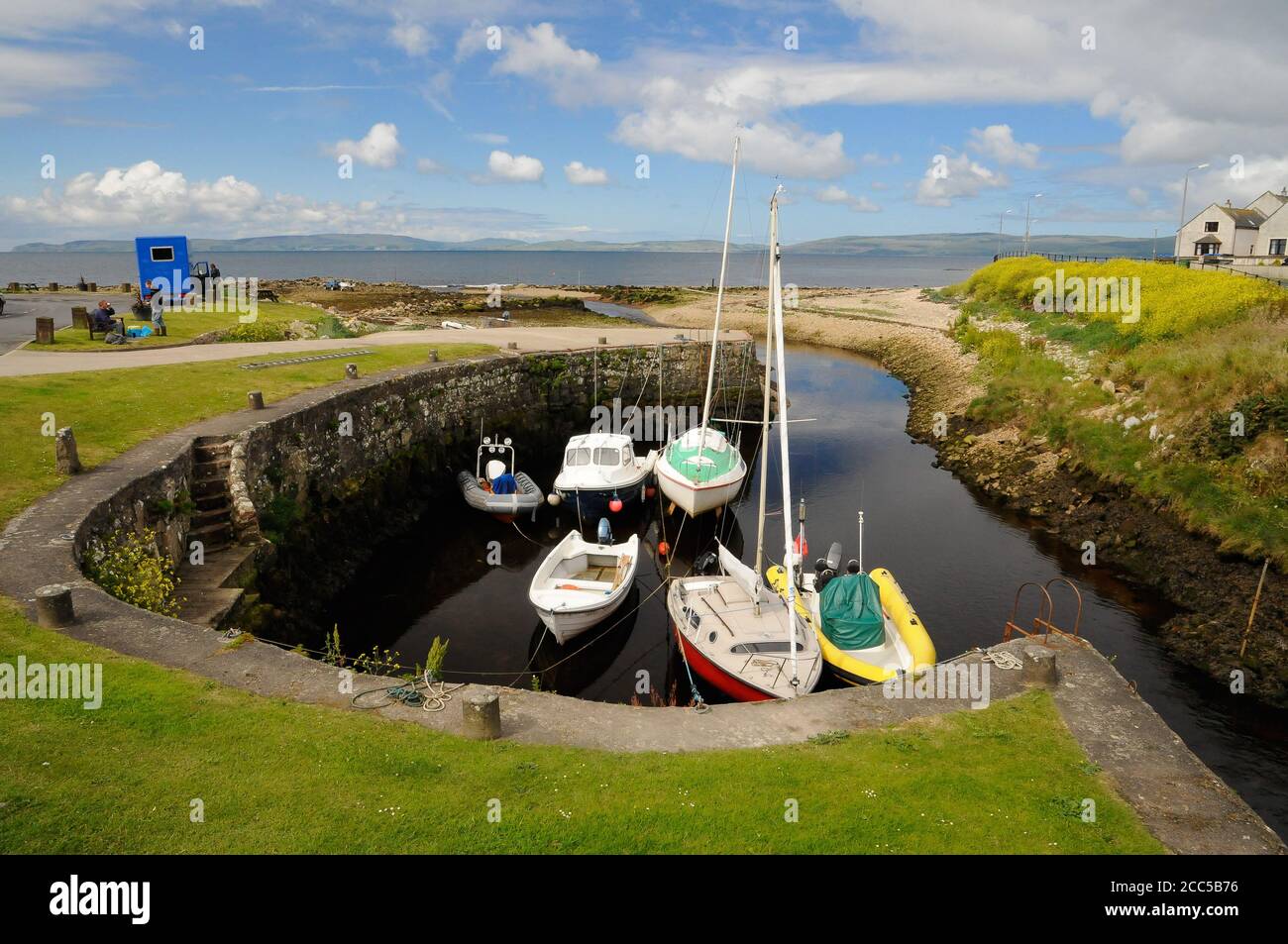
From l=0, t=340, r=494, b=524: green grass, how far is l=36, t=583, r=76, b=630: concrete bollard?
5.14 m

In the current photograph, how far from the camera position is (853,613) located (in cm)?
1744

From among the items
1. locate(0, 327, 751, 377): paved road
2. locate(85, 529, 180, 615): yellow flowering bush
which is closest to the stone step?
locate(85, 529, 180, 615): yellow flowering bush

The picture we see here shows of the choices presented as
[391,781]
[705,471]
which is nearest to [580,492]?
[705,471]

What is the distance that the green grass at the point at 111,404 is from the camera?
17.3 metres

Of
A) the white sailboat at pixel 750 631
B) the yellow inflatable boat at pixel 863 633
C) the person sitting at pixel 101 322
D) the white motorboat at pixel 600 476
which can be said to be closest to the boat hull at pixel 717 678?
the white sailboat at pixel 750 631

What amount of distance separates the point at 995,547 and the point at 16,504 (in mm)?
27307

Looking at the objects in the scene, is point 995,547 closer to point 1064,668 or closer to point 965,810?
point 1064,668

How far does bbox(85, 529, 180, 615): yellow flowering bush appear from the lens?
14.6 meters

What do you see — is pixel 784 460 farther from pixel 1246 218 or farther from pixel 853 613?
pixel 1246 218

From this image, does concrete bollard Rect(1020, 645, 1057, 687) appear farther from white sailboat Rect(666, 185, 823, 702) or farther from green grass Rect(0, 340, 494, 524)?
green grass Rect(0, 340, 494, 524)

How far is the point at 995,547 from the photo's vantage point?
85.6ft

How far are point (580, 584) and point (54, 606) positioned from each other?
11.9 m
